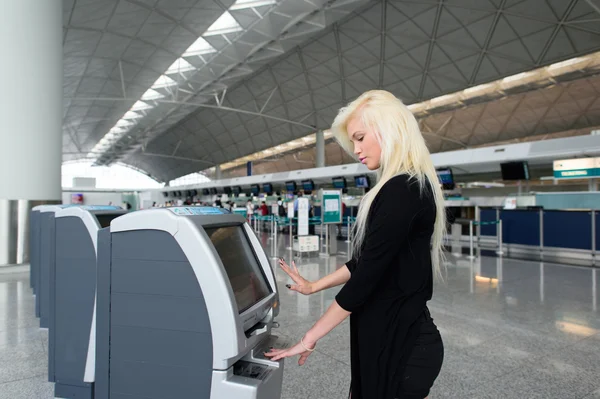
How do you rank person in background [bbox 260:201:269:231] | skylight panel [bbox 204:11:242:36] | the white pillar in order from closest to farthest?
the white pillar → skylight panel [bbox 204:11:242:36] → person in background [bbox 260:201:269:231]

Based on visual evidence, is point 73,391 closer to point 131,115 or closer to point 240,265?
point 240,265

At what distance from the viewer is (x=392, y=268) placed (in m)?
1.41

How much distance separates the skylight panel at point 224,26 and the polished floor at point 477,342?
13074 millimetres

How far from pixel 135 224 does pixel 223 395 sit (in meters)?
0.76

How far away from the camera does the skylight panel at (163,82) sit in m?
23.3

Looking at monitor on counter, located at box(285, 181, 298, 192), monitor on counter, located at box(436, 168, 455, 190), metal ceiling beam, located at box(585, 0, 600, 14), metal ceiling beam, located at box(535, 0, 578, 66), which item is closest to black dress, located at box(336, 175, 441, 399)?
monitor on counter, located at box(436, 168, 455, 190)

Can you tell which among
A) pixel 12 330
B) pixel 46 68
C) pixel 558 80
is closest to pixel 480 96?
pixel 558 80

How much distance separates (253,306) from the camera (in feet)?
5.46

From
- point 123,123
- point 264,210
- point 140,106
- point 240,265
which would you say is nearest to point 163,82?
point 140,106

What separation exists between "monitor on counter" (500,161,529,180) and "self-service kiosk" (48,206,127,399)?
11771 millimetres

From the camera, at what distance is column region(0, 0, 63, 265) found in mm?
7266

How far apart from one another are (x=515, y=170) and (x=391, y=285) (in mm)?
11665

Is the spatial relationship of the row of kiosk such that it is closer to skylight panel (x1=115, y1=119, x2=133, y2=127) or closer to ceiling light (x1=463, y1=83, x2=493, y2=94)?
ceiling light (x1=463, y1=83, x2=493, y2=94)

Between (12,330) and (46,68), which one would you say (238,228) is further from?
(46,68)
